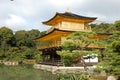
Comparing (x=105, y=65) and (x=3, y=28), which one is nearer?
(x=105, y=65)

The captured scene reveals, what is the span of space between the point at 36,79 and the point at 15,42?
35.3m

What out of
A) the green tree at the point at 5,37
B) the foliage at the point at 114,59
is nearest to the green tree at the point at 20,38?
the green tree at the point at 5,37

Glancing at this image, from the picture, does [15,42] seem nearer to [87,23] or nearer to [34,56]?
[34,56]

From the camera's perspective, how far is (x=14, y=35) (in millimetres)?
54938

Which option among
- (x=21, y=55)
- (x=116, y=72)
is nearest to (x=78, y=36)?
(x=116, y=72)

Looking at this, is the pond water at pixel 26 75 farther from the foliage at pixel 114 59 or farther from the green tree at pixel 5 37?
the green tree at pixel 5 37

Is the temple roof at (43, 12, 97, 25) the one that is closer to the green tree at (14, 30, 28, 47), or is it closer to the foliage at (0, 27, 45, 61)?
the foliage at (0, 27, 45, 61)

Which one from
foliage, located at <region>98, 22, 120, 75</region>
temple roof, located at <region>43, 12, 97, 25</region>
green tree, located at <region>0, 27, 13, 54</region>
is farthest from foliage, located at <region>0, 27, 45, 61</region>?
foliage, located at <region>98, 22, 120, 75</region>

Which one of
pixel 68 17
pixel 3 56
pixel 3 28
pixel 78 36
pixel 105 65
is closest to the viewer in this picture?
pixel 105 65

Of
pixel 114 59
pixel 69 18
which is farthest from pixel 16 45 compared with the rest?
pixel 114 59

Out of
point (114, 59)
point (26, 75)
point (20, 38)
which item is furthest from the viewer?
point (20, 38)

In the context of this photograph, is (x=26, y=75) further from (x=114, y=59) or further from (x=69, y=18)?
(x=69, y=18)

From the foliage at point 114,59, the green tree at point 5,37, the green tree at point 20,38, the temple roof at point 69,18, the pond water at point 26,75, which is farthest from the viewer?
the green tree at point 20,38

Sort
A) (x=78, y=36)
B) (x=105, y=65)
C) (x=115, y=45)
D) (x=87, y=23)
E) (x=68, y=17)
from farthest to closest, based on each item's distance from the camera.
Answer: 1. (x=87, y=23)
2. (x=68, y=17)
3. (x=78, y=36)
4. (x=105, y=65)
5. (x=115, y=45)
